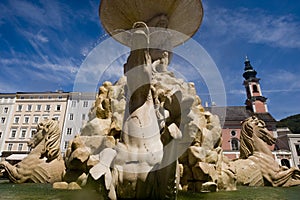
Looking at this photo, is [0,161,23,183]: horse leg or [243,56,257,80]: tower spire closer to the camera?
[0,161,23,183]: horse leg

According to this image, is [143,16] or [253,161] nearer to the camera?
[253,161]

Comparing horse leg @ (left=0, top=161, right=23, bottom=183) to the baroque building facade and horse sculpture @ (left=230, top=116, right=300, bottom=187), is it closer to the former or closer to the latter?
horse sculpture @ (left=230, top=116, right=300, bottom=187)

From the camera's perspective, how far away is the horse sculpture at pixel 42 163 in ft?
20.0

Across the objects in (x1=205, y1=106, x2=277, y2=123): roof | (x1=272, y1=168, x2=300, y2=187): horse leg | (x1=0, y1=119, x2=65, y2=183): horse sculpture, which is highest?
(x1=205, y1=106, x2=277, y2=123): roof

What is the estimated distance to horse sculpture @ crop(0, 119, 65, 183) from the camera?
6.08 metres

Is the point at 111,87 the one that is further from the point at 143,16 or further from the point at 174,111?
the point at 174,111

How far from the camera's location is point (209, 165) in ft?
15.7

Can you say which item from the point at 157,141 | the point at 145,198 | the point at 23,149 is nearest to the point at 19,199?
the point at 145,198

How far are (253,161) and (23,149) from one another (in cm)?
3695

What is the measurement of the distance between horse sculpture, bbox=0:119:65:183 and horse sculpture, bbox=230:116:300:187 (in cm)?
537

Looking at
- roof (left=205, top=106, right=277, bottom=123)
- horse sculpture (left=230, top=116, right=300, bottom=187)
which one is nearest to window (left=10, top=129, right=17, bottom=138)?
roof (left=205, top=106, right=277, bottom=123)

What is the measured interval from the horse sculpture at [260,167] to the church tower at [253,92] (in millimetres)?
43164

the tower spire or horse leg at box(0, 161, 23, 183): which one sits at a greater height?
the tower spire

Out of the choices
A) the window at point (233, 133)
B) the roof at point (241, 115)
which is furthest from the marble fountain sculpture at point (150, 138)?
the roof at point (241, 115)
